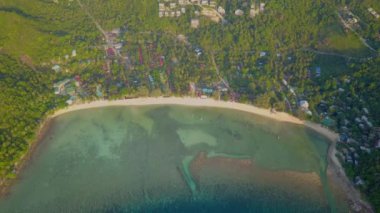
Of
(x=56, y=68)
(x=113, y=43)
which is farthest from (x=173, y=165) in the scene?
(x=113, y=43)

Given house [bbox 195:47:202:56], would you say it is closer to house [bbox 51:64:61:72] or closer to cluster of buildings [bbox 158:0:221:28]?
cluster of buildings [bbox 158:0:221:28]

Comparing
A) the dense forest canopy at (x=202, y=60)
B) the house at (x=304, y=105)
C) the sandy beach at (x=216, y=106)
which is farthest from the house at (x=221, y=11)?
the house at (x=304, y=105)

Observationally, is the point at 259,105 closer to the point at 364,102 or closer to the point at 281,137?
the point at 281,137

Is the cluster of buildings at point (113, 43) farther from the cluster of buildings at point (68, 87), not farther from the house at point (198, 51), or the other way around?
the house at point (198, 51)

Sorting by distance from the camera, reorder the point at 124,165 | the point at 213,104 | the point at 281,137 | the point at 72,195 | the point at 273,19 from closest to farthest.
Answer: the point at 72,195
the point at 124,165
the point at 281,137
the point at 213,104
the point at 273,19

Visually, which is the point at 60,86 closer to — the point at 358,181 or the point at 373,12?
the point at 358,181

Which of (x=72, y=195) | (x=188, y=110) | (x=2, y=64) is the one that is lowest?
(x=72, y=195)

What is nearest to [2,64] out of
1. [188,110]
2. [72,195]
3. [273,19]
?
[72,195]

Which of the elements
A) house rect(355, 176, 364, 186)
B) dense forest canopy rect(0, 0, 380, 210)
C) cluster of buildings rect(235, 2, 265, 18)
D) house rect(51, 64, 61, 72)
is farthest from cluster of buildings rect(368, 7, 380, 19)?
house rect(51, 64, 61, 72)
